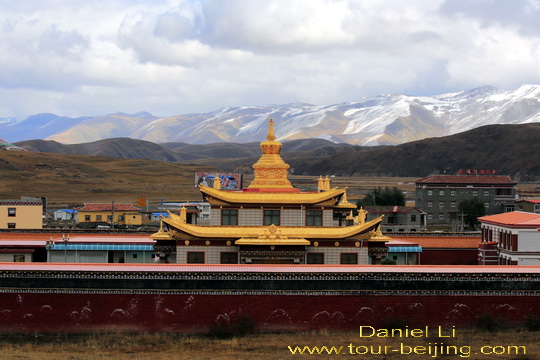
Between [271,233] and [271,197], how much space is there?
2.77 m

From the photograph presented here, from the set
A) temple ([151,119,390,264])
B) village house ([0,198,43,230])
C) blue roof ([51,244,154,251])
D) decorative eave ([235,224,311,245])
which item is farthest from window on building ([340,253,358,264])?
village house ([0,198,43,230])

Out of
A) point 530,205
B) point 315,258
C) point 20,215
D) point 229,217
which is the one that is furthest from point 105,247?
point 530,205

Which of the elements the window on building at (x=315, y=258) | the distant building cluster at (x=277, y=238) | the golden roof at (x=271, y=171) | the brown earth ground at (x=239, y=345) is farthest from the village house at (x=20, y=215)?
the window on building at (x=315, y=258)

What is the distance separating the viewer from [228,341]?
1471 inches

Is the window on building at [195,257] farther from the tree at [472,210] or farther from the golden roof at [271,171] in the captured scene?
the tree at [472,210]

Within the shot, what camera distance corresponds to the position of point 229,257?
44.0m

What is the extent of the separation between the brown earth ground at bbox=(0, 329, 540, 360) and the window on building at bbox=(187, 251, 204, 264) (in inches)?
249

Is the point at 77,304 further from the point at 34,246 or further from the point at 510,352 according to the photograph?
the point at 510,352

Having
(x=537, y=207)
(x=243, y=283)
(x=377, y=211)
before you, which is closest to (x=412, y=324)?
(x=243, y=283)

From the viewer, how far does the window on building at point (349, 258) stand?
1753 inches

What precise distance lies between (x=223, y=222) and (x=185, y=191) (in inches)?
5593

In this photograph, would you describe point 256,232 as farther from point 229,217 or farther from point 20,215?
point 20,215

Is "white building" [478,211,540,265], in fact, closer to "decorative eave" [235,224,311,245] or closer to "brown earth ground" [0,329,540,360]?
"brown earth ground" [0,329,540,360]

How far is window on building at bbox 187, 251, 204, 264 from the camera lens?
144 feet
